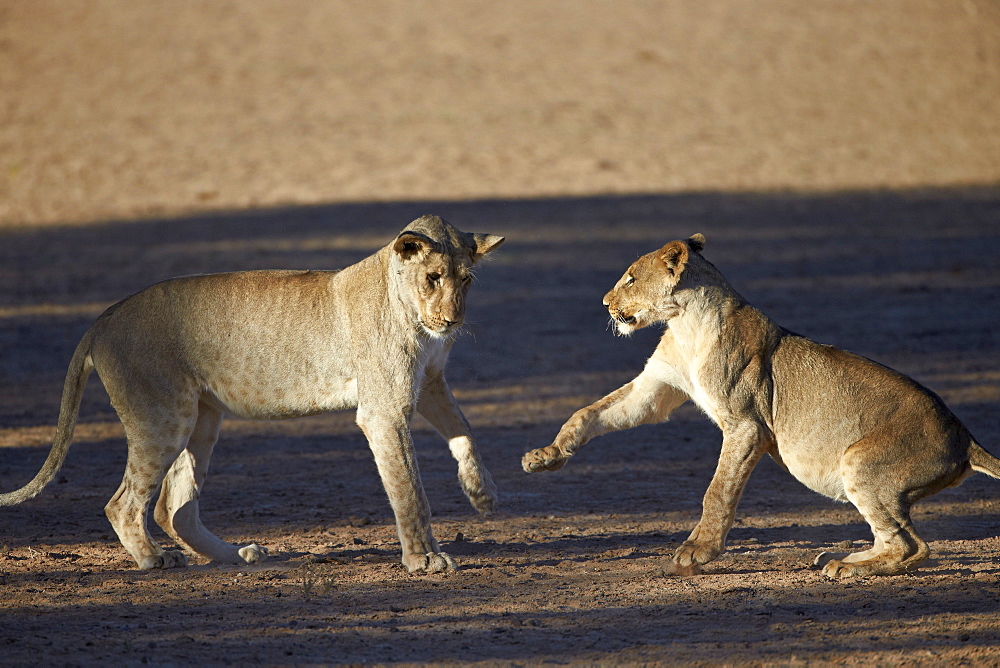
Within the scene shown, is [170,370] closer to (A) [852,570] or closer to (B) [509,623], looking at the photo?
(B) [509,623]

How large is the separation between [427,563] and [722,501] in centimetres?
153

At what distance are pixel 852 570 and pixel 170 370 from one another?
3.60 m

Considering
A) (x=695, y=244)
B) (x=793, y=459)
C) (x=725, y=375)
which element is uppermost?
(x=695, y=244)

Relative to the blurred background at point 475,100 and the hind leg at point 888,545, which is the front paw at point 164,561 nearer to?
the hind leg at point 888,545

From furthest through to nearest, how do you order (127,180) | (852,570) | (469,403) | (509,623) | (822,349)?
(127,180) < (469,403) < (822,349) < (852,570) < (509,623)

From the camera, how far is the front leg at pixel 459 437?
Result: 20.1 feet

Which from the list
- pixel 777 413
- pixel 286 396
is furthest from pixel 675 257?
pixel 286 396

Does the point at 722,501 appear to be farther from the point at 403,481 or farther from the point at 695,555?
the point at 403,481

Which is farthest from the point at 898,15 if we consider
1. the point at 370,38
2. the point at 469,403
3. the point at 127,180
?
the point at 469,403

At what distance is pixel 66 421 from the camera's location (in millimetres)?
6086

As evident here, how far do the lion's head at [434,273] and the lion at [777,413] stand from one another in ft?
3.16

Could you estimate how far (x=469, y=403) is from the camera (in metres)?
10.1

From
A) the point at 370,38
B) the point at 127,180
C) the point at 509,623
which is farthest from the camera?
the point at 370,38

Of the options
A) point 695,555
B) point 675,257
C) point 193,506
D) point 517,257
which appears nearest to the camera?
point 695,555
